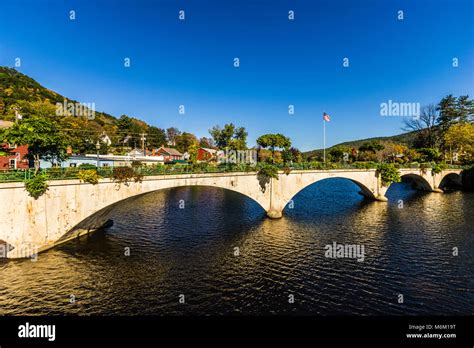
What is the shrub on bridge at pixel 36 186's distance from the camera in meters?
20.0

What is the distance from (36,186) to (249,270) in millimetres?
19974

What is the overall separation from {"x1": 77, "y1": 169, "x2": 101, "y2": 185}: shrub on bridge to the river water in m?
7.10

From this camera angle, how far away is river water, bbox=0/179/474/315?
15.2 meters

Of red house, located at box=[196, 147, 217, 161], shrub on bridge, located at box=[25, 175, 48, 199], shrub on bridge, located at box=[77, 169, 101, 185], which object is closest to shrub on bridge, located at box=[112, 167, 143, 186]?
shrub on bridge, located at box=[77, 169, 101, 185]

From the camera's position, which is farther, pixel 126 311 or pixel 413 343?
pixel 126 311

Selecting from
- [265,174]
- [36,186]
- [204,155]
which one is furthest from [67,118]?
[265,174]

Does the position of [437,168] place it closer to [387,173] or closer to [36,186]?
[387,173]

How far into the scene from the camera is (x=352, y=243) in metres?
25.9

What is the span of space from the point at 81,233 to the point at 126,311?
17.4 m

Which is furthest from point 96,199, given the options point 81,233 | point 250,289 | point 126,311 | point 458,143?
point 458,143

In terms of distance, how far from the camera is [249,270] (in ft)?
65.3

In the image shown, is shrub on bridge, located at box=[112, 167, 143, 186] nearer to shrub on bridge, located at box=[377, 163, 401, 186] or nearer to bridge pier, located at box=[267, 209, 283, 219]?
bridge pier, located at box=[267, 209, 283, 219]

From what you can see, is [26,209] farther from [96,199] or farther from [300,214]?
[300,214]

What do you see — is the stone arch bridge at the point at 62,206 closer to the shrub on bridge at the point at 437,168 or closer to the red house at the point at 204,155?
the red house at the point at 204,155
